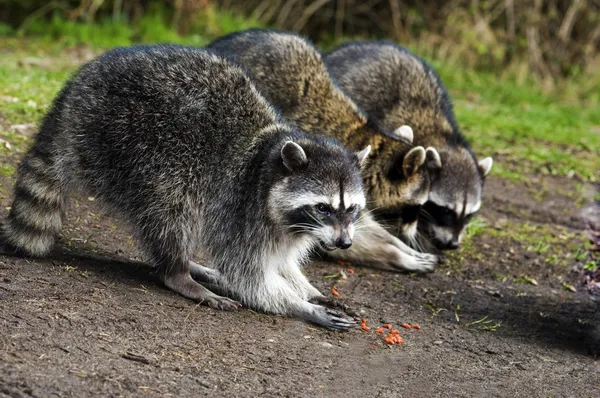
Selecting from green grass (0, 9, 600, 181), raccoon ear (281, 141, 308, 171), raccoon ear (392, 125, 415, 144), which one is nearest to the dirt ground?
raccoon ear (281, 141, 308, 171)

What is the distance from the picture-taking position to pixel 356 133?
6395 mm

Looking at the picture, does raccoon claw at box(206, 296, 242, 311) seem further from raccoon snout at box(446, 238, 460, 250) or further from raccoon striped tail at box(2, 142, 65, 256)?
raccoon snout at box(446, 238, 460, 250)

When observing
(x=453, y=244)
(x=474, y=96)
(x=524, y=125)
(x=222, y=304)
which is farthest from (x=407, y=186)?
(x=474, y=96)

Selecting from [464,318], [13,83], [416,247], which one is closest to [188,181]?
[464,318]

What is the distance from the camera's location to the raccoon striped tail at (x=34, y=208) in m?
4.69

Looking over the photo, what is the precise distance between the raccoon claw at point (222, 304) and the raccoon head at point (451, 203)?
2.12 metres

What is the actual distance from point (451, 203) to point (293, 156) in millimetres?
1958

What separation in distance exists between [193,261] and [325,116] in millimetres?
1669

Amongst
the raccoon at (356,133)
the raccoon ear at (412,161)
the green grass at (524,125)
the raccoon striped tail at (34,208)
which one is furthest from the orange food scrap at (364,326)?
the green grass at (524,125)

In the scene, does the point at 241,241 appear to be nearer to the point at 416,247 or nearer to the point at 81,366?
the point at 81,366

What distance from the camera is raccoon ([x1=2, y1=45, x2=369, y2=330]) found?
15.2ft

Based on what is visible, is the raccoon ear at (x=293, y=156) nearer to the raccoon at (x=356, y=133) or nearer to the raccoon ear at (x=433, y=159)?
the raccoon at (x=356, y=133)

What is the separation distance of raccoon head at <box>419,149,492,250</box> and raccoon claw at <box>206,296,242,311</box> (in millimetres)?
2122

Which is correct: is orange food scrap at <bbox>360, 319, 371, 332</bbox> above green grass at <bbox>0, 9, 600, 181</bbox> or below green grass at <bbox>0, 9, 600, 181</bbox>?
above
